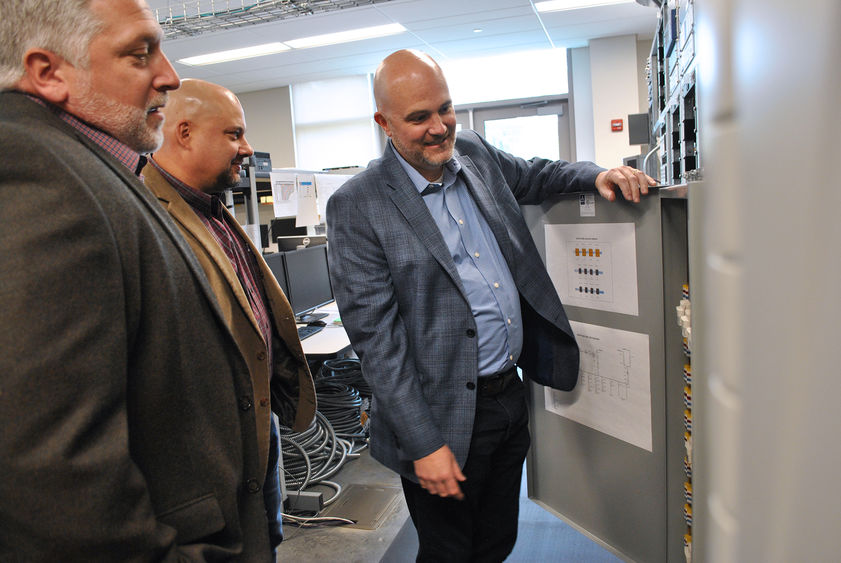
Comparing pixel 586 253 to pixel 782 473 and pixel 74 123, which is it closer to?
pixel 74 123

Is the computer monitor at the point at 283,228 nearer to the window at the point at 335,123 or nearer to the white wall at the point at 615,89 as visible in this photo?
the window at the point at 335,123

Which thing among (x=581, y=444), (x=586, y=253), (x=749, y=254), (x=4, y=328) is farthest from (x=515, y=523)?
(x=749, y=254)

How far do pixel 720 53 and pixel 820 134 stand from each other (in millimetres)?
53

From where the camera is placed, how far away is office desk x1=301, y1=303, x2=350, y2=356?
7.74 ft

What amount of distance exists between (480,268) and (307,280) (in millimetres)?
2016

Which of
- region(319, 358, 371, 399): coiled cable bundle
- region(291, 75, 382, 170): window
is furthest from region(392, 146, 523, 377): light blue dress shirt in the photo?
region(291, 75, 382, 170): window

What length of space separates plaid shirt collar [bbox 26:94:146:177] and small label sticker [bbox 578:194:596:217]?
98 centimetres

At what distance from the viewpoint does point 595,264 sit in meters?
1.40

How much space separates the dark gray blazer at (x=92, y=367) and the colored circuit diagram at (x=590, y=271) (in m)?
0.98

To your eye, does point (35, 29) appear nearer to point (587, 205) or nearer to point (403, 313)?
point (403, 313)

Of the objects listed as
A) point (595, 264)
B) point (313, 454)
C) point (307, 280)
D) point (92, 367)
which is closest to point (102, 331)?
point (92, 367)

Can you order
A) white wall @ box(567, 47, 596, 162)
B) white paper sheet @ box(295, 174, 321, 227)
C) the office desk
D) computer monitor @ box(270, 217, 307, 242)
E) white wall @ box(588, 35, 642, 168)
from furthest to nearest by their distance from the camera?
white wall @ box(567, 47, 596, 162) < white wall @ box(588, 35, 642, 168) < computer monitor @ box(270, 217, 307, 242) < white paper sheet @ box(295, 174, 321, 227) < the office desk

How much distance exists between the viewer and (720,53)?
221 millimetres

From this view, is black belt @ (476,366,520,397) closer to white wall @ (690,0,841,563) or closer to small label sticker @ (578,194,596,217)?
small label sticker @ (578,194,596,217)
